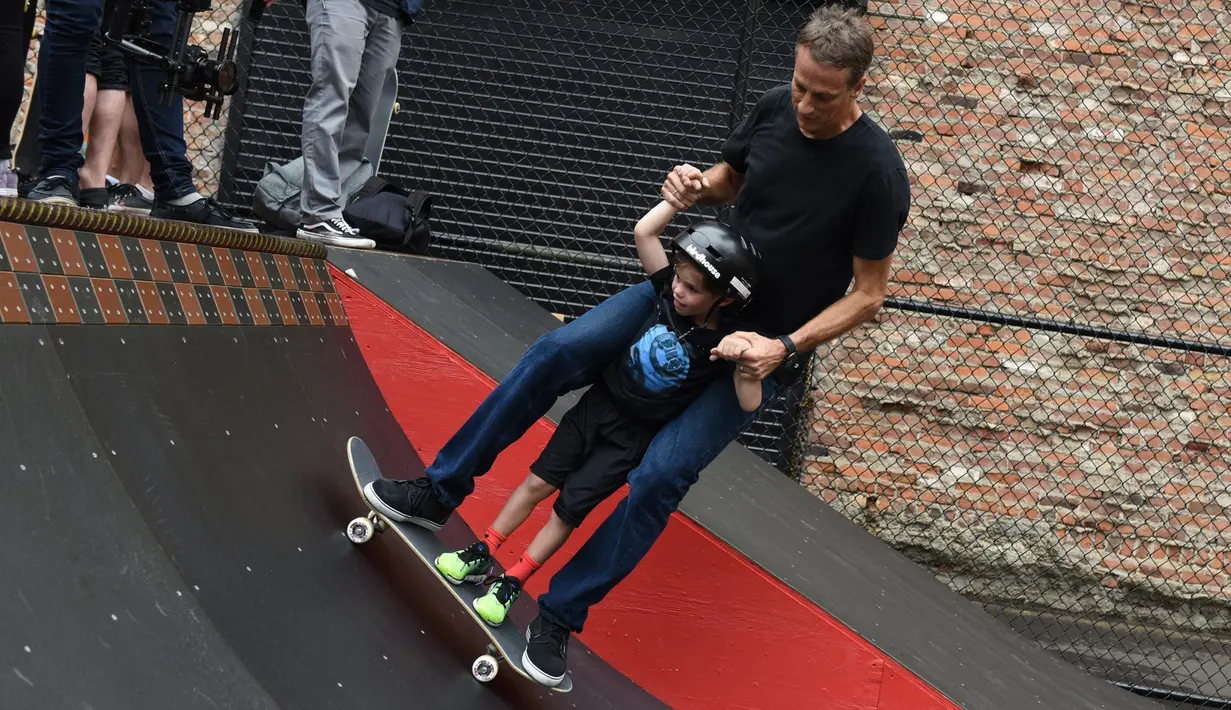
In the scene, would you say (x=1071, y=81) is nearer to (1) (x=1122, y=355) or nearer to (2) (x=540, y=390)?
(1) (x=1122, y=355)

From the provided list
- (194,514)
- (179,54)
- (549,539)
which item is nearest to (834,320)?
(549,539)

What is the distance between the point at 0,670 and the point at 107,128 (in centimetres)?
293

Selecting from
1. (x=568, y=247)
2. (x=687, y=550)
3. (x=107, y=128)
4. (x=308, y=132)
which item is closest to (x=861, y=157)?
(x=687, y=550)

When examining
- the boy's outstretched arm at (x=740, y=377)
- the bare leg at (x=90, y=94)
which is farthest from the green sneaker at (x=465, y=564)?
the bare leg at (x=90, y=94)

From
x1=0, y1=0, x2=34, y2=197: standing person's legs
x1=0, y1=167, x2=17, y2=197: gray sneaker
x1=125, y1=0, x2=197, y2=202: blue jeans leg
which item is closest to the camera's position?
x1=0, y1=0, x2=34, y2=197: standing person's legs

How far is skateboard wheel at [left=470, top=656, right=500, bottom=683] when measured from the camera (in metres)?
2.60

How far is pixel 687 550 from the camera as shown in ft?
11.2

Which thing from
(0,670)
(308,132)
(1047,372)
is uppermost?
(0,670)

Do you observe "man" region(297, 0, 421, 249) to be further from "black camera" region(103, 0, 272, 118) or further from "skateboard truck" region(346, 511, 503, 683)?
"skateboard truck" region(346, 511, 503, 683)

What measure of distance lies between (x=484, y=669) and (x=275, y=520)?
583mm

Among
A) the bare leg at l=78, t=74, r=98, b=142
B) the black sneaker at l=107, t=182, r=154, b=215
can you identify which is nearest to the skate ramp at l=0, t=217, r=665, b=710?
the black sneaker at l=107, t=182, r=154, b=215

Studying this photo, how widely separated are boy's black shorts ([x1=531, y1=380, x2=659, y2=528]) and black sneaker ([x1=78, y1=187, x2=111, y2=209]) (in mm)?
1977

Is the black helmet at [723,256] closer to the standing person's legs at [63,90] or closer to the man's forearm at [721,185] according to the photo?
the man's forearm at [721,185]

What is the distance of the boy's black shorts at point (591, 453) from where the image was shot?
2.76 metres
